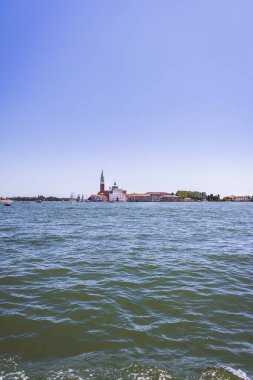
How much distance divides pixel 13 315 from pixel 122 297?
125 inches

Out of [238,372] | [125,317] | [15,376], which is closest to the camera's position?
[15,376]

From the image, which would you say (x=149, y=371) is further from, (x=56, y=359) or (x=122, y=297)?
(x=122, y=297)

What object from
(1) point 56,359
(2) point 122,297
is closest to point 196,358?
(1) point 56,359

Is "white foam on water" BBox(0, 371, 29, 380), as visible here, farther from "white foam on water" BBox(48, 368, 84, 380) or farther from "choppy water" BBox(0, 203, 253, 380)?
"white foam on water" BBox(48, 368, 84, 380)

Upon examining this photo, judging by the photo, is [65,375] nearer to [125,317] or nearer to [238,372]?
[125,317]

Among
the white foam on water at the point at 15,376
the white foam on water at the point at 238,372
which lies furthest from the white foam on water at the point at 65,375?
the white foam on water at the point at 238,372

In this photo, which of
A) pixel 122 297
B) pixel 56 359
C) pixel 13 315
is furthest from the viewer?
pixel 122 297

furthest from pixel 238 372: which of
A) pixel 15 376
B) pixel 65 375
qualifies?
pixel 15 376

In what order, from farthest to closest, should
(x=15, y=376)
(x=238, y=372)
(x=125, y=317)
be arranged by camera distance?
1. (x=125, y=317)
2. (x=238, y=372)
3. (x=15, y=376)

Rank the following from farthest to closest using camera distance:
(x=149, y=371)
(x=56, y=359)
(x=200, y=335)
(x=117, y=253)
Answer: (x=117, y=253) → (x=200, y=335) → (x=56, y=359) → (x=149, y=371)

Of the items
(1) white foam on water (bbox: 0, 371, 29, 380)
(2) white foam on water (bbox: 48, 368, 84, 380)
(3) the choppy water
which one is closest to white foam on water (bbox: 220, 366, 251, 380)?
(3) the choppy water

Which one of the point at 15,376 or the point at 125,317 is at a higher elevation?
the point at 15,376

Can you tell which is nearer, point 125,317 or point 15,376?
point 15,376

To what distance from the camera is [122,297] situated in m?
8.30
